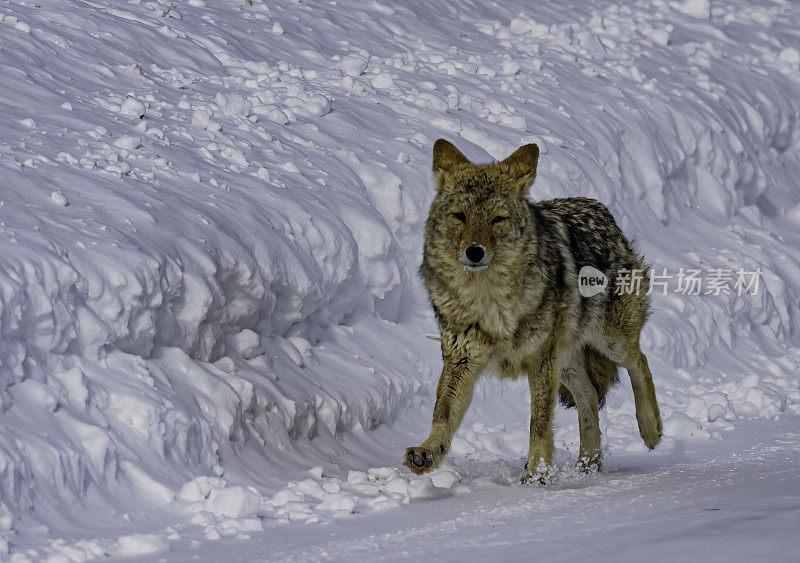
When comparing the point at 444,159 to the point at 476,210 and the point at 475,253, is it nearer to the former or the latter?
the point at 476,210

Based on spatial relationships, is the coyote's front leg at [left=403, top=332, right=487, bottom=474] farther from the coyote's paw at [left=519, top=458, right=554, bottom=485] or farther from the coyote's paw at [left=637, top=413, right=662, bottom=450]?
the coyote's paw at [left=637, top=413, right=662, bottom=450]

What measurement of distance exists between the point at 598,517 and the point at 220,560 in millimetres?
1735

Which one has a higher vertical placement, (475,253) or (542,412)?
(475,253)

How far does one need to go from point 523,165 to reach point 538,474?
75.0 inches

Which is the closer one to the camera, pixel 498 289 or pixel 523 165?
pixel 498 289

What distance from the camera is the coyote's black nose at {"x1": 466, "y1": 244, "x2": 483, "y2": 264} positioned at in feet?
19.7

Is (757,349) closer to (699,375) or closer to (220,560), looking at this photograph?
(699,375)

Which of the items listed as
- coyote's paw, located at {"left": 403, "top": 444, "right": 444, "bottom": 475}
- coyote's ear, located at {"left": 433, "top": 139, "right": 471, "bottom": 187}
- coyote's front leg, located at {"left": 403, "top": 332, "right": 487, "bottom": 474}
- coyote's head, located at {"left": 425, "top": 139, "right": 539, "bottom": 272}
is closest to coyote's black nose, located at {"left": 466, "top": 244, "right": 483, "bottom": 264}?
coyote's head, located at {"left": 425, "top": 139, "right": 539, "bottom": 272}

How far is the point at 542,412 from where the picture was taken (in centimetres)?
647

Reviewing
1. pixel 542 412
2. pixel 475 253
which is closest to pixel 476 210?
pixel 475 253

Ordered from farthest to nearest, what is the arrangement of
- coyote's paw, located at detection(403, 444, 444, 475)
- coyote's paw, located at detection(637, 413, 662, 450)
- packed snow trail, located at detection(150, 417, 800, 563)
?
coyote's paw, located at detection(637, 413, 662, 450)
coyote's paw, located at detection(403, 444, 444, 475)
packed snow trail, located at detection(150, 417, 800, 563)

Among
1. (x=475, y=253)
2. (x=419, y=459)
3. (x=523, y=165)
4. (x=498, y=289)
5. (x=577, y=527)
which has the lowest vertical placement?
(x=419, y=459)

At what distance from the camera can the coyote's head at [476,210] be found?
6105 millimetres

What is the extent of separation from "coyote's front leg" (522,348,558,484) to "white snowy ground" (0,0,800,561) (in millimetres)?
209
